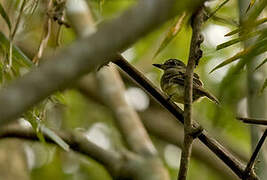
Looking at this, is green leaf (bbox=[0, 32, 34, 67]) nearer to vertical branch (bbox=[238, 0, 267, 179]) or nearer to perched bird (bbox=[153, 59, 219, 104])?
vertical branch (bbox=[238, 0, 267, 179])

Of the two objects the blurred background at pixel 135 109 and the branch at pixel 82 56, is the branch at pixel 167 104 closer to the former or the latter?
the branch at pixel 82 56

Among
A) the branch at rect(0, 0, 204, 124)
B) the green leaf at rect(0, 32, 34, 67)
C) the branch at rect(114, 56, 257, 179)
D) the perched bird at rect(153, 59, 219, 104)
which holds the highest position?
the branch at rect(0, 0, 204, 124)

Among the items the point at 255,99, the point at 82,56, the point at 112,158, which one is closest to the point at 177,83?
the point at 112,158

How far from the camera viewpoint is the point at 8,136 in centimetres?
332

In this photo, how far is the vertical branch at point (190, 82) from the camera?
166 centimetres

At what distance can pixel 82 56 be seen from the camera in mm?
954

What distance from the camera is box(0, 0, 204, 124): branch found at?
36.7 inches

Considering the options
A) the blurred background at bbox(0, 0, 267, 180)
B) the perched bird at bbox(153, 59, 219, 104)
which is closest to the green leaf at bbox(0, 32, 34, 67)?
the perched bird at bbox(153, 59, 219, 104)

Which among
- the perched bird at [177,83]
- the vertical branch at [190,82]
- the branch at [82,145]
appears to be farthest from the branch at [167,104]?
the branch at [82,145]

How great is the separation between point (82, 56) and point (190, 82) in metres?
0.74

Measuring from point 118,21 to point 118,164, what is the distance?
8.58 ft

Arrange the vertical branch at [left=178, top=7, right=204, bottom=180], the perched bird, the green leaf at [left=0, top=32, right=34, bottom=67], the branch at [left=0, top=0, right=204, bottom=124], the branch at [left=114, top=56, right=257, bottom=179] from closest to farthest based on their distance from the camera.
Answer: the branch at [left=0, top=0, right=204, bottom=124] < the vertical branch at [left=178, top=7, right=204, bottom=180] < the branch at [left=114, top=56, right=257, bottom=179] < the green leaf at [left=0, top=32, right=34, bottom=67] < the perched bird

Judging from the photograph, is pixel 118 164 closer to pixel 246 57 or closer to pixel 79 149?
pixel 79 149

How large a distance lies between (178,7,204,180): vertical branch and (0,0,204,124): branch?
69 centimetres
